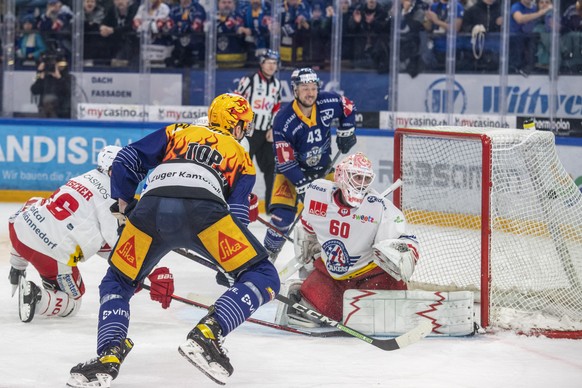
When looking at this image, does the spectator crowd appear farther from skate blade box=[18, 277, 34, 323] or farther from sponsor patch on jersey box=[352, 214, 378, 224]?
skate blade box=[18, 277, 34, 323]

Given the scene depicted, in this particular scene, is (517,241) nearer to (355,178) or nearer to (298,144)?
(355,178)

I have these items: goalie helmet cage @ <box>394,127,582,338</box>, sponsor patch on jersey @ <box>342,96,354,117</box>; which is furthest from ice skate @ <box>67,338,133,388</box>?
sponsor patch on jersey @ <box>342,96,354,117</box>

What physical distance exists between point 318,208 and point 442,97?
14.8ft

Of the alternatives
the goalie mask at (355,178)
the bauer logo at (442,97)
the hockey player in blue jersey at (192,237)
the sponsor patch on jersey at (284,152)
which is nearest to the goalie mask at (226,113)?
the hockey player in blue jersey at (192,237)

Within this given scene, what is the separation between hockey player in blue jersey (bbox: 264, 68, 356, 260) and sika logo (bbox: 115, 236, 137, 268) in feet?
8.97

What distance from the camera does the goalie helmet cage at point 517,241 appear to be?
4859 mm

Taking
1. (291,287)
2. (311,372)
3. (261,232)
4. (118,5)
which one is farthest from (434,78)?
(311,372)

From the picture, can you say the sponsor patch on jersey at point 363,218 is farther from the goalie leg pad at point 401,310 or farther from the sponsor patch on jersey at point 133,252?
the sponsor patch on jersey at point 133,252

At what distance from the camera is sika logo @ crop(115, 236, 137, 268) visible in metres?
3.75

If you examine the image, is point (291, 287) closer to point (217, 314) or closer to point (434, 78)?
point (217, 314)

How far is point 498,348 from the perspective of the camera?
4562 millimetres

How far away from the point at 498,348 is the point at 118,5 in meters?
6.29

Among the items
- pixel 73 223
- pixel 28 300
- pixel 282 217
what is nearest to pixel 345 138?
pixel 282 217

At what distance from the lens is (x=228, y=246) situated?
3.70m
